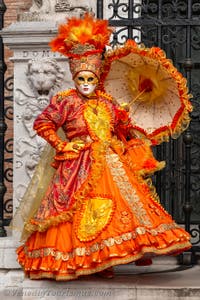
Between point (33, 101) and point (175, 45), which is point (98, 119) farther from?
point (175, 45)

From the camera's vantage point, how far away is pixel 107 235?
6.21 m

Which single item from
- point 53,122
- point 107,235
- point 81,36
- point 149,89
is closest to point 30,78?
point 53,122

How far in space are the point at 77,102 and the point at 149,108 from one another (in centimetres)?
78

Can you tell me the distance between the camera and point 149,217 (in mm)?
6414

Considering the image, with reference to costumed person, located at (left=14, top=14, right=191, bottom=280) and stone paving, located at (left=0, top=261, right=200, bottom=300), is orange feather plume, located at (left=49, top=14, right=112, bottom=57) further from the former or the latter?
stone paving, located at (left=0, top=261, right=200, bottom=300)

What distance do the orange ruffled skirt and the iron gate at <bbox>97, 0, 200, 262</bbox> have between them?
1.31 metres

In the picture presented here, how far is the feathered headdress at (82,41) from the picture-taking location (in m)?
6.52

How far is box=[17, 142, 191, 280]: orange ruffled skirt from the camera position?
6191 mm

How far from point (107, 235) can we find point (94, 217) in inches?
8.2

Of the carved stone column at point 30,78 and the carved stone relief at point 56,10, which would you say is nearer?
the carved stone column at point 30,78

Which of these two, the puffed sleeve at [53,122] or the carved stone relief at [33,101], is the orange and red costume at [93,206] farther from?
the carved stone relief at [33,101]

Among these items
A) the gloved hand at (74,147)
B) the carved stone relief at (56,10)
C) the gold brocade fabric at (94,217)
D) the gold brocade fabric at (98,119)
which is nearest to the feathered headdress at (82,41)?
the gold brocade fabric at (98,119)

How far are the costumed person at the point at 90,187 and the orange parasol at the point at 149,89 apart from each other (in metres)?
0.04

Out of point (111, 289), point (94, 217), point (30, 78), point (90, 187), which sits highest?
point (30, 78)
